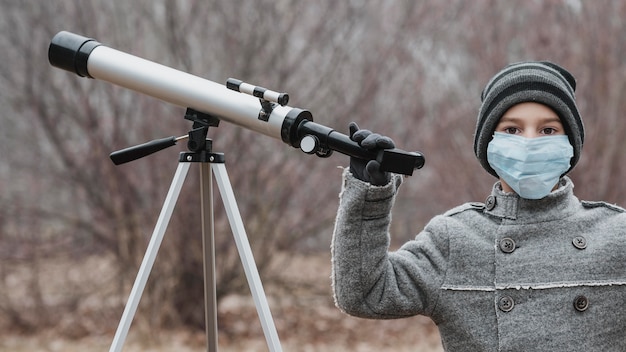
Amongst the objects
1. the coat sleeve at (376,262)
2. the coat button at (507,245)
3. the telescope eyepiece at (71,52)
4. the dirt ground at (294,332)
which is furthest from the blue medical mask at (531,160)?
the dirt ground at (294,332)

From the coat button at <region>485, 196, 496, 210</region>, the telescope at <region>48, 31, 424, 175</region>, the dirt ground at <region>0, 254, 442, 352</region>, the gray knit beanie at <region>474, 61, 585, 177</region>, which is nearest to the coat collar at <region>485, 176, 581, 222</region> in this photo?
the coat button at <region>485, 196, 496, 210</region>

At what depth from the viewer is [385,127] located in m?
6.40

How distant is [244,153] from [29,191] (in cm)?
163

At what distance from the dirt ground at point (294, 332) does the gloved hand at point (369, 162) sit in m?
3.90

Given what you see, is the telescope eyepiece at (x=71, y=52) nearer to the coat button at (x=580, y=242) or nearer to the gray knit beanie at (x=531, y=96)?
the gray knit beanie at (x=531, y=96)

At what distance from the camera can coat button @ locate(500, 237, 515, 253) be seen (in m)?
2.26

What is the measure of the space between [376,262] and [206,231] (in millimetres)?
695

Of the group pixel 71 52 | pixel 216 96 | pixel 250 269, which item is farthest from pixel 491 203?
pixel 71 52

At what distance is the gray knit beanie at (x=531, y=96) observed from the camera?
227 cm

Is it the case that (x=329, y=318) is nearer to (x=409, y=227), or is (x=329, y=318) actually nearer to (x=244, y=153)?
(x=409, y=227)

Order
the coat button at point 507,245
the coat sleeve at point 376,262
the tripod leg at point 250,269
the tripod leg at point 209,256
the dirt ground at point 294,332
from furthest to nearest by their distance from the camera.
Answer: the dirt ground at point 294,332 < the tripod leg at point 209,256 < the tripod leg at point 250,269 < the coat button at point 507,245 < the coat sleeve at point 376,262

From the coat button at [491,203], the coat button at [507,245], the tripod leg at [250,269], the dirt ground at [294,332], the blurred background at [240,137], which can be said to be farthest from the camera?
the dirt ground at [294,332]

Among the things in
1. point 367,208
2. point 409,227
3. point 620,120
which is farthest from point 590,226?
point 409,227

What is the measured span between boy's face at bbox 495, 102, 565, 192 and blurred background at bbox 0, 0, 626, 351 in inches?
133
